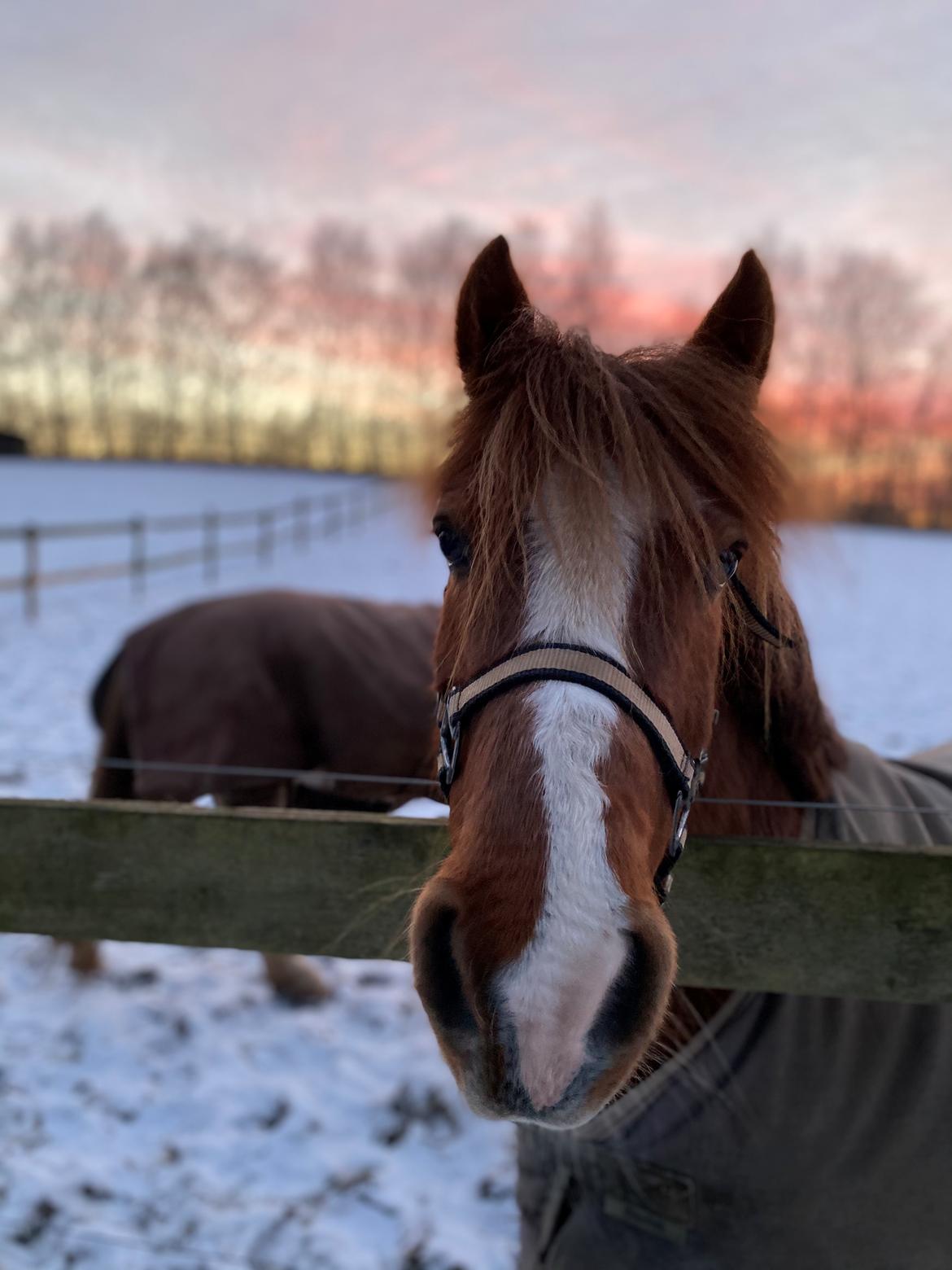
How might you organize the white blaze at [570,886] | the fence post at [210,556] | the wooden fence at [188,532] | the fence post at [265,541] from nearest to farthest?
the white blaze at [570,886], the wooden fence at [188,532], the fence post at [210,556], the fence post at [265,541]

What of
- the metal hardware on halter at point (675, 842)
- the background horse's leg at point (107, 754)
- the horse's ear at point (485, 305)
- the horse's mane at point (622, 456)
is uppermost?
the horse's ear at point (485, 305)

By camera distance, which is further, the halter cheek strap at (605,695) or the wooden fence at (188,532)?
the wooden fence at (188,532)

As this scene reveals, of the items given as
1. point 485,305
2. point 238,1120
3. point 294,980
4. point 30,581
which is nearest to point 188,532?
point 30,581

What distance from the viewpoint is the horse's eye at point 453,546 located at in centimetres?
131

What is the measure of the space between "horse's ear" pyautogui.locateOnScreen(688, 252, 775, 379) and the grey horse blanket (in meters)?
0.83

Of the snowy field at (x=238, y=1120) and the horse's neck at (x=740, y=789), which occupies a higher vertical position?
the horse's neck at (x=740, y=789)

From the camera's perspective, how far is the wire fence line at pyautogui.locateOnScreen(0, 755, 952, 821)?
1.44 meters

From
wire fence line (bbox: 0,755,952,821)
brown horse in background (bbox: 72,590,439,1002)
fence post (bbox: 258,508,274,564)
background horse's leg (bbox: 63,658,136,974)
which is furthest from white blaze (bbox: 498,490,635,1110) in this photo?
fence post (bbox: 258,508,274,564)

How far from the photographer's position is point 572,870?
3.10 feet

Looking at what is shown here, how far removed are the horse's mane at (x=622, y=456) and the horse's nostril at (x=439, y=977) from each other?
0.44 m

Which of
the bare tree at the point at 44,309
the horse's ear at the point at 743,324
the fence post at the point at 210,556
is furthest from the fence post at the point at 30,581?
the bare tree at the point at 44,309

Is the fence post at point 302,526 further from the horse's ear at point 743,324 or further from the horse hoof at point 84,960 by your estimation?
the horse's ear at point 743,324

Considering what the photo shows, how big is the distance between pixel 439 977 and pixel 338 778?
4.40 ft

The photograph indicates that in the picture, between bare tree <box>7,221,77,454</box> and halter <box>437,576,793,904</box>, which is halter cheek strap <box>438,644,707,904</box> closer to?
halter <box>437,576,793,904</box>
